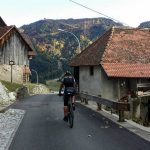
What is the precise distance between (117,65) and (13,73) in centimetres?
1853

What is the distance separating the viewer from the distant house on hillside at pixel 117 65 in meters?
33.8

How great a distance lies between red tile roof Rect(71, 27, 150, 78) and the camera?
113ft

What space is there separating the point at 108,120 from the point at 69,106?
2.58 m

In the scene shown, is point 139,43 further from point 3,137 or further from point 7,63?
point 3,137

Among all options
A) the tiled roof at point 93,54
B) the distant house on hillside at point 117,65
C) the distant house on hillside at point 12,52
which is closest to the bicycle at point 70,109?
the distant house on hillside at point 117,65

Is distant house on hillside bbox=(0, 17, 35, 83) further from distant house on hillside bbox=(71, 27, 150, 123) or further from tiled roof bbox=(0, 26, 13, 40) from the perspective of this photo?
distant house on hillside bbox=(71, 27, 150, 123)

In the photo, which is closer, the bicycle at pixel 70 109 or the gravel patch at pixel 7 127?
the gravel patch at pixel 7 127

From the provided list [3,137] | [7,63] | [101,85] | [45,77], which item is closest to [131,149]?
[3,137]

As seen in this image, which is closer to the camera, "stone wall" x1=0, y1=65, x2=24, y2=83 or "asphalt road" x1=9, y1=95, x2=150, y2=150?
"asphalt road" x1=9, y1=95, x2=150, y2=150

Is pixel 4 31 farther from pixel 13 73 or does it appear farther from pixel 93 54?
pixel 93 54

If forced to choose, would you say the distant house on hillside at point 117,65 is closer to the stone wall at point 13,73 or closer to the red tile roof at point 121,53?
the red tile roof at point 121,53

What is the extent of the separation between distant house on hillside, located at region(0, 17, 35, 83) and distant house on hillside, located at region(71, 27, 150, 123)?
10.7 metres

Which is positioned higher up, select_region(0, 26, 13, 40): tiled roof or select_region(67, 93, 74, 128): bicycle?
select_region(0, 26, 13, 40): tiled roof

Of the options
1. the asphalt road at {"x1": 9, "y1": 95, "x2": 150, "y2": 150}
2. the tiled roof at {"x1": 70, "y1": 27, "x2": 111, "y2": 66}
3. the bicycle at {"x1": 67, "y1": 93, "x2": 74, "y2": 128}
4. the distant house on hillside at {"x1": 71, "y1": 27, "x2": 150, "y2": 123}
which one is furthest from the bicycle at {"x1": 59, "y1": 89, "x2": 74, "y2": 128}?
the tiled roof at {"x1": 70, "y1": 27, "x2": 111, "y2": 66}
